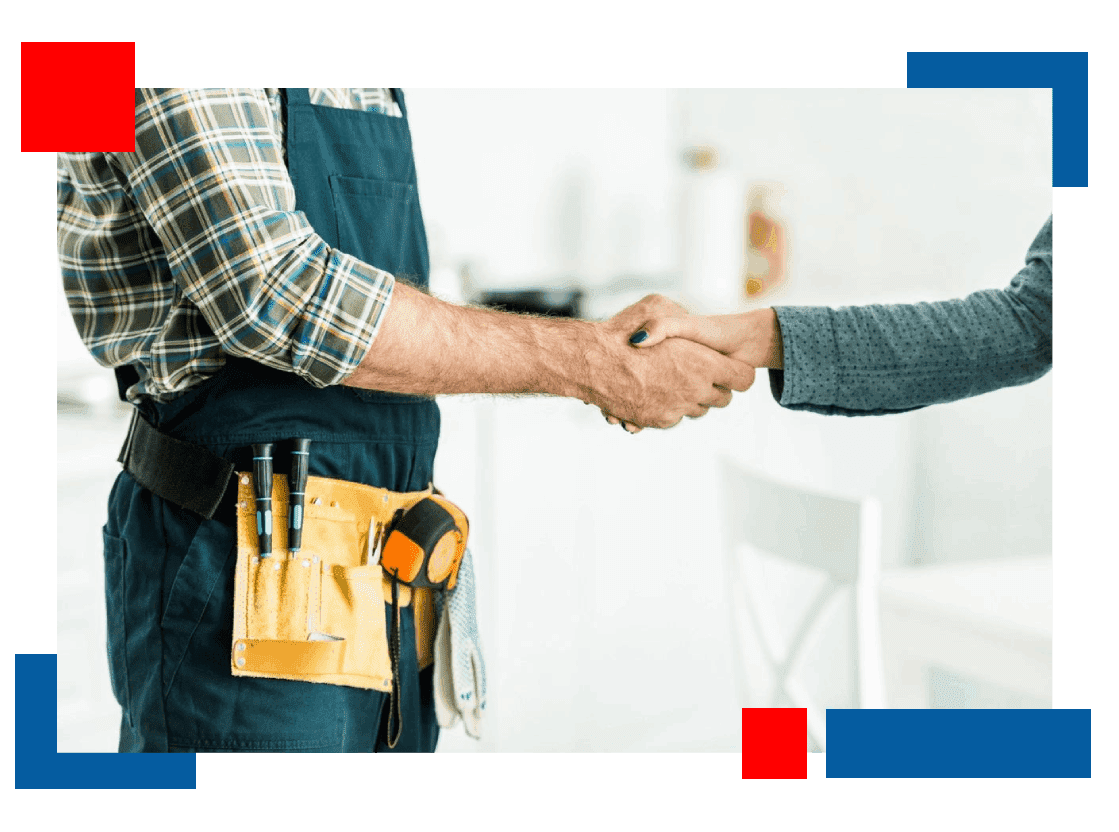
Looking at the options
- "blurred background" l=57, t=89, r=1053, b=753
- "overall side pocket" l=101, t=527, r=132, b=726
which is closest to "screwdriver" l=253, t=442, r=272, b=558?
"overall side pocket" l=101, t=527, r=132, b=726

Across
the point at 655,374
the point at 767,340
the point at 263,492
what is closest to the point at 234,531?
the point at 263,492

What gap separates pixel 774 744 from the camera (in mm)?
710

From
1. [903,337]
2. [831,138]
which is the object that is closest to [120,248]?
[903,337]

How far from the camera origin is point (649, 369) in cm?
94

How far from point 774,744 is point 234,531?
47cm

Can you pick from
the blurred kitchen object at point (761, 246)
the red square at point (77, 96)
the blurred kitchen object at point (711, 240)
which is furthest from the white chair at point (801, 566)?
the blurred kitchen object at point (761, 246)

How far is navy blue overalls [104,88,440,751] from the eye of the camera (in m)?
0.76

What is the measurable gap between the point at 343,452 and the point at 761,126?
A: 1.89 m

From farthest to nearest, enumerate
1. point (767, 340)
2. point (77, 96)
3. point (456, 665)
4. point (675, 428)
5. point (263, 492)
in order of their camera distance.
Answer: point (675, 428)
point (767, 340)
point (456, 665)
point (263, 492)
point (77, 96)

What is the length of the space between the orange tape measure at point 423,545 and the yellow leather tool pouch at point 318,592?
14mm

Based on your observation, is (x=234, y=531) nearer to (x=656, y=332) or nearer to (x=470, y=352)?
(x=470, y=352)

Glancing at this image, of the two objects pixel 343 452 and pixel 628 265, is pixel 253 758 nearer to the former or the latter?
pixel 343 452

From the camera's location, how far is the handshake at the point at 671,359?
3.04ft

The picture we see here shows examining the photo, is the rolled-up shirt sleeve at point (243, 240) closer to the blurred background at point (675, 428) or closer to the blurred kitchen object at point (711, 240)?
the blurred background at point (675, 428)
